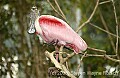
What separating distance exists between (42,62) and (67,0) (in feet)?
2.44

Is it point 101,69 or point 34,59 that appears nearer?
point 101,69

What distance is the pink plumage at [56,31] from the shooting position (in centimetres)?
151

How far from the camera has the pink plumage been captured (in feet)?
4.95

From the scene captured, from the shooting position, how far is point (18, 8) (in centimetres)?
283

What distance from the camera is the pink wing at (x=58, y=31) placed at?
4.97 ft

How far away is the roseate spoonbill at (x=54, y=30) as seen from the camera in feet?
4.93

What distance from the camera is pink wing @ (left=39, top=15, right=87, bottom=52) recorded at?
151 centimetres

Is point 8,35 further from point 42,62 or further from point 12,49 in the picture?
point 42,62

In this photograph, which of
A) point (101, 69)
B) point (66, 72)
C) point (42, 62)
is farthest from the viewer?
point (42, 62)

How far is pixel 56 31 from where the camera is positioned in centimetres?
153

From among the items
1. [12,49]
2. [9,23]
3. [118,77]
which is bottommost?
[118,77]

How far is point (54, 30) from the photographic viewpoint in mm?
1533

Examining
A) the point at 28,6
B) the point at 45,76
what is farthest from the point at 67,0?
the point at 45,76

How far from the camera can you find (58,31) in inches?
60.1
